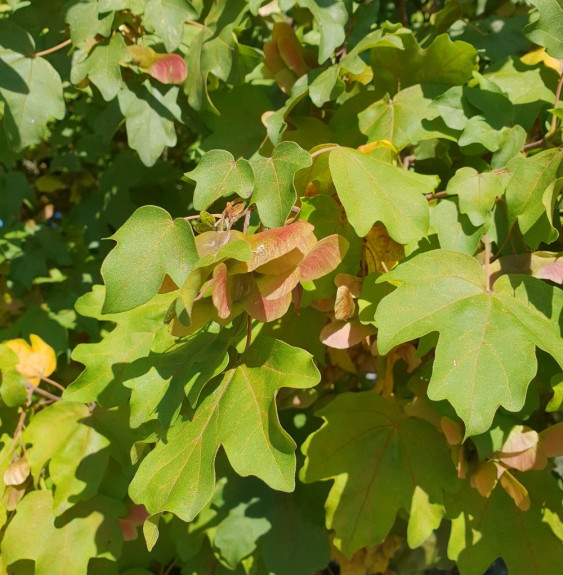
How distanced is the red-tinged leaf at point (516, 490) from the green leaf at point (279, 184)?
640mm

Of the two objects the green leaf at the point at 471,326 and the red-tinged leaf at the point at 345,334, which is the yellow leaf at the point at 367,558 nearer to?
the red-tinged leaf at the point at 345,334

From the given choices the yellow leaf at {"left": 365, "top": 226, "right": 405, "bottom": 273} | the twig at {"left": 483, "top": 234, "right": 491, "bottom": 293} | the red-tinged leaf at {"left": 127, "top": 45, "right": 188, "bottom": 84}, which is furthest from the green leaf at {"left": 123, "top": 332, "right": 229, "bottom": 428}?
the red-tinged leaf at {"left": 127, "top": 45, "right": 188, "bottom": 84}

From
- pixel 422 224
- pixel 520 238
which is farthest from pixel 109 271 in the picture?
pixel 520 238

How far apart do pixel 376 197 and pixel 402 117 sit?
0.33 metres

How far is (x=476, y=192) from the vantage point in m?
1.15

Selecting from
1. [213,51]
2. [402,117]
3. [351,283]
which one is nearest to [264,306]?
[351,283]

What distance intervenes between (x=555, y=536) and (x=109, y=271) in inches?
38.7

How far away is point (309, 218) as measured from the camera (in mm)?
1127

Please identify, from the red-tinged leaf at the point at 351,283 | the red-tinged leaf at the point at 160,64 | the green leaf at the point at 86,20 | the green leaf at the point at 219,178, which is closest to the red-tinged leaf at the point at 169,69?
the red-tinged leaf at the point at 160,64

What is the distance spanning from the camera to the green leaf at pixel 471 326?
95 centimetres

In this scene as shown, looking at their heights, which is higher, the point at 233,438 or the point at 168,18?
the point at 168,18

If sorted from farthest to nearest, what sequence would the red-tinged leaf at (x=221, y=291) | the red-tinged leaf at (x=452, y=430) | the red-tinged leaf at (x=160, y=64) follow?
the red-tinged leaf at (x=160, y=64) → the red-tinged leaf at (x=452, y=430) → the red-tinged leaf at (x=221, y=291)

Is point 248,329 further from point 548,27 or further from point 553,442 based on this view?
point 548,27

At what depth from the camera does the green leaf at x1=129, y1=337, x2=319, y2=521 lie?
0.96 metres
